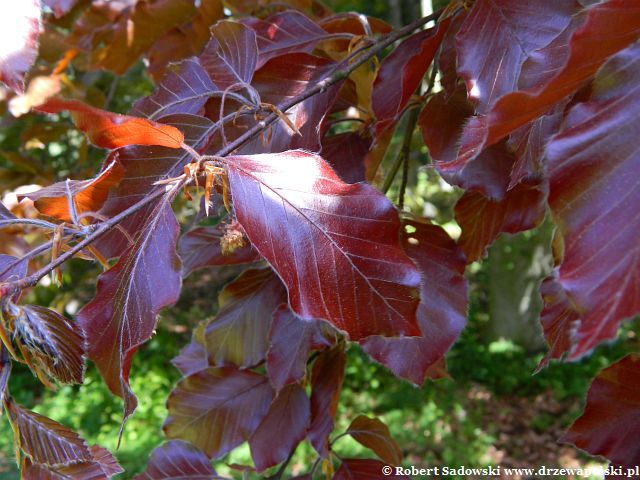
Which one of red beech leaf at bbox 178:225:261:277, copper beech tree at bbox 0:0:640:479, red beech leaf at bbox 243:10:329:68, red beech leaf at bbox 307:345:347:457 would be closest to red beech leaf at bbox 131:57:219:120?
copper beech tree at bbox 0:0:640:479

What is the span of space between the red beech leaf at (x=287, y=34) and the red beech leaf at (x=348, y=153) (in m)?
0.14

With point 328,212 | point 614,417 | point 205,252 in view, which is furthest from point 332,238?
point 205,252

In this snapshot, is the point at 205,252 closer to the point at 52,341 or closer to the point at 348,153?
the point at 348,153

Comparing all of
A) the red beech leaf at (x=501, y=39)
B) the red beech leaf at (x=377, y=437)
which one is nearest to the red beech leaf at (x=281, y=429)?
the red beech leaf at (x=377, y=437)

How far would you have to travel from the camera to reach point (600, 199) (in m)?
0.35

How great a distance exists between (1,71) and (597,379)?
64 centimetres

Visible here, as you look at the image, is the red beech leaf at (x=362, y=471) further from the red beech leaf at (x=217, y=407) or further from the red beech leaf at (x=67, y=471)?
the red beech leaf at (x=67, y=471)

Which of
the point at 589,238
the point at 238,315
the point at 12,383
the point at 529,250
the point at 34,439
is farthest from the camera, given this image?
the point at 12,383

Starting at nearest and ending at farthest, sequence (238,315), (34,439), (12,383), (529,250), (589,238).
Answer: (589,238) → (34,439) → (238,315) → (529,250) → (12,383)

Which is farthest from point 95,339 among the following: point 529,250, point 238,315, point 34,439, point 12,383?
point 12,383

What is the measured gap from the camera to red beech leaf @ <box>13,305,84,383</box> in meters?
0.46

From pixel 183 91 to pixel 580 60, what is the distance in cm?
49

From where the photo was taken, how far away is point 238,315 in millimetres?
920

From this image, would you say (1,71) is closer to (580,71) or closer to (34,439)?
(34,439)
